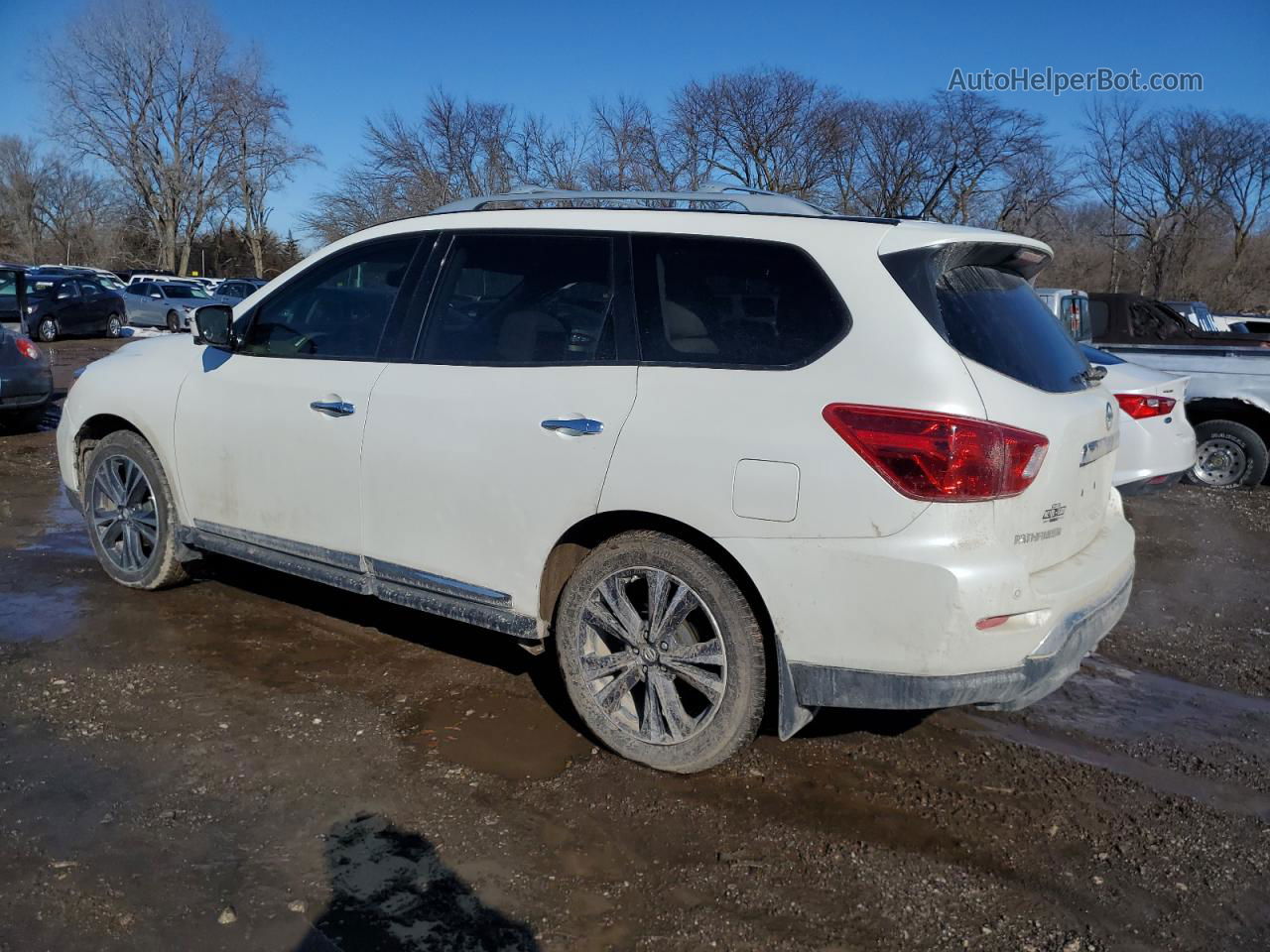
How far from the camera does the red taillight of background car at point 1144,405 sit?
7.40 meters

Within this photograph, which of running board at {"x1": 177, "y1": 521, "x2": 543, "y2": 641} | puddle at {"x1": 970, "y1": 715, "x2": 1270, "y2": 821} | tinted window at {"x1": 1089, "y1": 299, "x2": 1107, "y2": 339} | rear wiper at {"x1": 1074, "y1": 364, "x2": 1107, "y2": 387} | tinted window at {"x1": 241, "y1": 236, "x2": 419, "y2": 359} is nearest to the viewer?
puddle at {"x1": 970, "y1": 715, "x2": 1270, "y2": 821}

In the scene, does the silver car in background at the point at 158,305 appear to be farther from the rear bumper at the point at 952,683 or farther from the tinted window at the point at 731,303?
the rear bumper at the point at 952,683

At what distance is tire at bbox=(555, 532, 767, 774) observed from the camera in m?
3.31

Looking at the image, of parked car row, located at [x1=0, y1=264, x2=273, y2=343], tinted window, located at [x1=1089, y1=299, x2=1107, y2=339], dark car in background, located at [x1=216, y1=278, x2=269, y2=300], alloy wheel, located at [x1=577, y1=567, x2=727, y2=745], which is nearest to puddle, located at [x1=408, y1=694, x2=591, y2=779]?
alloy wheel, located at [x1=577, y1=567, x2=727, y2=745]

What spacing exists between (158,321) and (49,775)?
2986cm

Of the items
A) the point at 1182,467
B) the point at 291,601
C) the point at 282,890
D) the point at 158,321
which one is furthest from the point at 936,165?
the point at 282,890

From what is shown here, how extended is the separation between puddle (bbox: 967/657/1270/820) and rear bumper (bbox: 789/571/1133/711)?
0.79 m

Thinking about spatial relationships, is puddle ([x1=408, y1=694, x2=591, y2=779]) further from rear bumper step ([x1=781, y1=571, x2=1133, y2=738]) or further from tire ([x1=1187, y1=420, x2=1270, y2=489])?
tire ([x1=1187, y1=420, x2=1270, y2=489])

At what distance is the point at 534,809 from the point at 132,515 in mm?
2956

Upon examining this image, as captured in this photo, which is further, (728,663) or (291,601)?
(291,601)

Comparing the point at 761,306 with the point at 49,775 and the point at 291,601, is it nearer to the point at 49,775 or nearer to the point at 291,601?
the point at 49,775

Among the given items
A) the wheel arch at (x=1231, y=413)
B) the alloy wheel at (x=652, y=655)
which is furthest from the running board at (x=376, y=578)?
the wheel arch at (x=1231, y=413)

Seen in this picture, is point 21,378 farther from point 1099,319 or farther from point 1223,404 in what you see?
point 1223,404

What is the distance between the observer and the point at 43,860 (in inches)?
117
